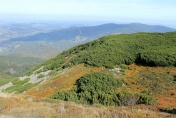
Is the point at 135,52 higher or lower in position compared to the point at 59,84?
higher

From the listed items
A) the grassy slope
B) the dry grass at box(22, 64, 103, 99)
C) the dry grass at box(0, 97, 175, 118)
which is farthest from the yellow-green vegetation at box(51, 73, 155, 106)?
the dry grass at box(0, 97, 175, 118)

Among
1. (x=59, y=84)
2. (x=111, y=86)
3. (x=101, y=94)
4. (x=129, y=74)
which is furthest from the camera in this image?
(x=129, y=74)

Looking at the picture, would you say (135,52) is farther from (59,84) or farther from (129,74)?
(59,84)

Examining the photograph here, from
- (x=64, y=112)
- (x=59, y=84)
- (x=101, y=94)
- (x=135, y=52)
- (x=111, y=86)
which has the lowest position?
(x=59, y=84)

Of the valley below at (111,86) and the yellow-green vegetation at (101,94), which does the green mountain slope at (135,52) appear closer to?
the valley below at (111,86)

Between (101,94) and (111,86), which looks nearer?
(101,94)

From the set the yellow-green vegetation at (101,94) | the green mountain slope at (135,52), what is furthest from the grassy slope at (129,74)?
the yellow-green vegetation at (101,94)

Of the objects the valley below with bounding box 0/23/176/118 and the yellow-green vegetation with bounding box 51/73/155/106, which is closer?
the valley below with bounding box 0/23/176/118

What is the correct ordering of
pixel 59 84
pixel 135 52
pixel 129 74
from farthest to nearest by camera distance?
pixel 135 52
pixel 129 74
pixel 59 84

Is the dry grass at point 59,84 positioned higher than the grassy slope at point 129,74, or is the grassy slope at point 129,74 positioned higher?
the grassy slope at point 129,74

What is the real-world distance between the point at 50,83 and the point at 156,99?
14360 mm

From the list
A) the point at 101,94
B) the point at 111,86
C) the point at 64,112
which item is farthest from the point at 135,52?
the point at 64,112

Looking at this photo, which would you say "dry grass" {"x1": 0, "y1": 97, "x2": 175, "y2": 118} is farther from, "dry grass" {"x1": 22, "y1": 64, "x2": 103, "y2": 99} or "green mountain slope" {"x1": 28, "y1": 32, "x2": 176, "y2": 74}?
"green mountain slope" {"x1": 28, "y1": 32, "x2": 176, "y2": 74}

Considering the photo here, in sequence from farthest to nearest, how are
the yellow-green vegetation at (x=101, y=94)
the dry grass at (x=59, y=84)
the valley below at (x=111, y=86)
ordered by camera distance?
the dry grass at (x=59, y=84) → the yellow-green vegetation at (x=101, y=94) → the valley below at (x=111, y=86)
